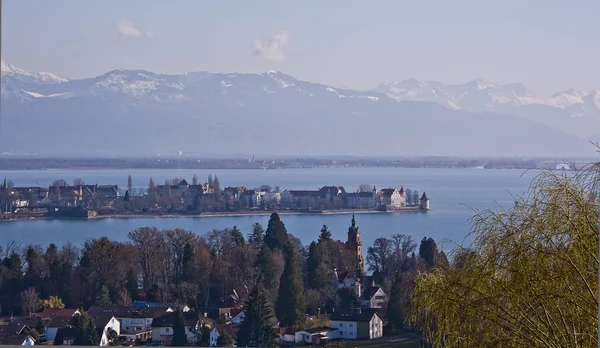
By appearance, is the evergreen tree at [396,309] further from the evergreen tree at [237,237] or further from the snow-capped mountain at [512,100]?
the evergreen tree at [237,237]

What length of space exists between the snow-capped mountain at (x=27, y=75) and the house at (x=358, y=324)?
12.8 feet

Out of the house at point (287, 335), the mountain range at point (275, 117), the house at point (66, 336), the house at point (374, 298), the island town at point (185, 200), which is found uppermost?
the mountain range at point (275, 117)

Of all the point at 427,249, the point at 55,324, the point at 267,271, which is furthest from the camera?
the point at 267,271

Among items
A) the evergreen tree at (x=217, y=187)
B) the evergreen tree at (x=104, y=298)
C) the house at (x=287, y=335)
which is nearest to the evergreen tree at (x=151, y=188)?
the evergreen tree at (x=217, y=187)

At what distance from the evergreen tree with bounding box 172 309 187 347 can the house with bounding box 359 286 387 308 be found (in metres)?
1.93

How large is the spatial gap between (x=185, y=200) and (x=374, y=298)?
4015 mm

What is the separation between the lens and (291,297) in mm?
8773

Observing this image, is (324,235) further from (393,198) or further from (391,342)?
(391,342)

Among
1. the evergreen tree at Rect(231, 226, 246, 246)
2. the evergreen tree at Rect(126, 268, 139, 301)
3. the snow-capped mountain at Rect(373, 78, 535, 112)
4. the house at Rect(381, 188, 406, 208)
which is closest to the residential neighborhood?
the evergreen tree at Rect(126, 268, 139, 301)

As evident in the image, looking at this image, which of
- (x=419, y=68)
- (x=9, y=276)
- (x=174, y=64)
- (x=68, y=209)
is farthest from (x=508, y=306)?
(x=68, y=209)

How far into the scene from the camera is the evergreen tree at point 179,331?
25.5ft

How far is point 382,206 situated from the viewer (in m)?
10.6

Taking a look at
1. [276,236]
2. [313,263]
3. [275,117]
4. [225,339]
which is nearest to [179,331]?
[225,339]

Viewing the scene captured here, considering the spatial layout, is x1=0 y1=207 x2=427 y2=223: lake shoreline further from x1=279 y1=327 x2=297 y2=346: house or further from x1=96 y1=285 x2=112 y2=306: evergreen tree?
x1=96 y1=285 x2=112 y2=306: evergreen tree
